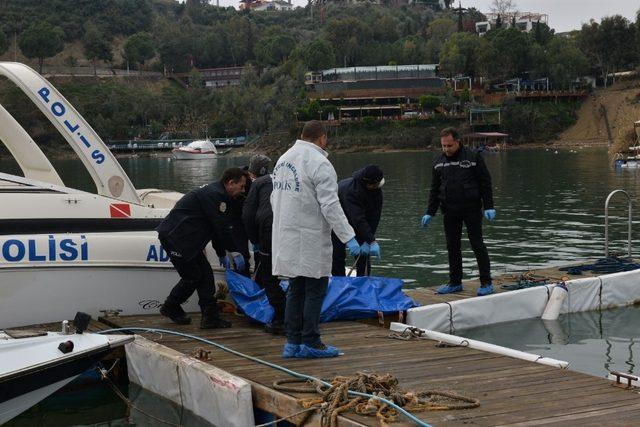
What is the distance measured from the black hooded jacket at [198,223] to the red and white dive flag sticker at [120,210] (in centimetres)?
146

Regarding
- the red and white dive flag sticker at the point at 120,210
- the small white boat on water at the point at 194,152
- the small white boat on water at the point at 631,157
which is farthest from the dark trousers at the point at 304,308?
the small white boat on water at the point at 194,152

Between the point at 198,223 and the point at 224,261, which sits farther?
the point at 224,261

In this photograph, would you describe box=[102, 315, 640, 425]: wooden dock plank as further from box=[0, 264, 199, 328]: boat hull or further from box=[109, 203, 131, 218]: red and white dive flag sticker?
box=[109, 203, 131, 218]: red and white dive flag sticker

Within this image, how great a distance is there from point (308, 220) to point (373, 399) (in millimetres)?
1955

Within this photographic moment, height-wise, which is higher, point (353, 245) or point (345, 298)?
point (353, 245)

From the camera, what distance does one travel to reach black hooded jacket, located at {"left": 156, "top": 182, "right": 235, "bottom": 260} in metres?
10.1

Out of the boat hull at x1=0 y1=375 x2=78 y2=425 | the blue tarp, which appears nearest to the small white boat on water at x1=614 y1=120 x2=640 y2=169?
the blue tarp

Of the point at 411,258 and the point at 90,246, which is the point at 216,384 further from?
the point at 411,258

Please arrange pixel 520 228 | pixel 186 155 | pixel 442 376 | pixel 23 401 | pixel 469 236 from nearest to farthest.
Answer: pixel 442 376, pixel 23 401, pixel 469 236, pixel 520 228, pixel 186 155

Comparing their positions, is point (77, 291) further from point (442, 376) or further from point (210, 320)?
point (442, 376)

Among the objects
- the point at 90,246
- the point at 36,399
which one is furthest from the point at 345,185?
the point at 36,399

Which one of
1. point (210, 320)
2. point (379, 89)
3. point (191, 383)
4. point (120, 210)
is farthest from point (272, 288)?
point (379, 89)

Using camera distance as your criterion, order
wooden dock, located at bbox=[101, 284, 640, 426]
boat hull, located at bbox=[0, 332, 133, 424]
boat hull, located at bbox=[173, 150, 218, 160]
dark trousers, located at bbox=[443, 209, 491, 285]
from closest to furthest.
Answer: wooden dock, located at bbox=[101, 284, 640, 426] → boat hull, located at bbox=[0, 332, 133, 424] → dark trousers, located at bbox=[443, 209, 491, 285] → boat hull, located at bbox=[173, 150, 218, 160]

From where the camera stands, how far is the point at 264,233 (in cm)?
966
